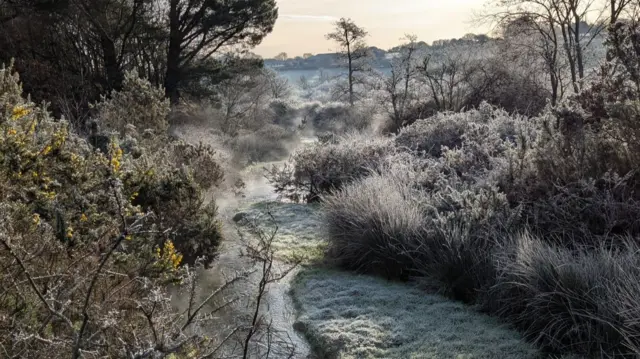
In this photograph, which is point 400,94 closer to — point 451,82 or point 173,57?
point 451,82

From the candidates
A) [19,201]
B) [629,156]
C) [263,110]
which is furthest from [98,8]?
[629,156]

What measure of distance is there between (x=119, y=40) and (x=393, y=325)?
57.9ft

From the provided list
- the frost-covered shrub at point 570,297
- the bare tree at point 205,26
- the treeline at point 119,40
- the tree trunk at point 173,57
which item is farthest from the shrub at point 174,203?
the bare tree at point 205,26

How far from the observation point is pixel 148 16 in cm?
1909

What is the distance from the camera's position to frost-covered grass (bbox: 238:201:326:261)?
817 centimetres

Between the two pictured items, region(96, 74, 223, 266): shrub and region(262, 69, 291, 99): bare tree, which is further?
region(262, 69, 291, 99): bare tree

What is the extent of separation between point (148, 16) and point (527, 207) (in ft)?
54.0

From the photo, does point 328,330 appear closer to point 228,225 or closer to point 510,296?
point 510,296

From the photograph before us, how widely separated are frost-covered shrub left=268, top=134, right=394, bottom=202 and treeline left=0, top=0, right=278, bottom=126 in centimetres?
660

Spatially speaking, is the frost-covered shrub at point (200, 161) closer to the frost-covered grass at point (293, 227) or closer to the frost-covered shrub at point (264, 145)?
the frost-covered grass at point (293, 227)

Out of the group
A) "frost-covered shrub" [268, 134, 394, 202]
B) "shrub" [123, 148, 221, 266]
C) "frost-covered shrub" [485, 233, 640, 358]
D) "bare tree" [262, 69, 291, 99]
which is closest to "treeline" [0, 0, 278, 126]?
"frost-covered shrub" [268, 134, 394, 202]

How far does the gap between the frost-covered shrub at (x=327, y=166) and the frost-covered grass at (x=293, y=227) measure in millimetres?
906

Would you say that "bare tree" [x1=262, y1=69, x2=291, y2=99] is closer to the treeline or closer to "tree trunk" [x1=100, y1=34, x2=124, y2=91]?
the treeline

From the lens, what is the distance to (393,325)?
527 cm
